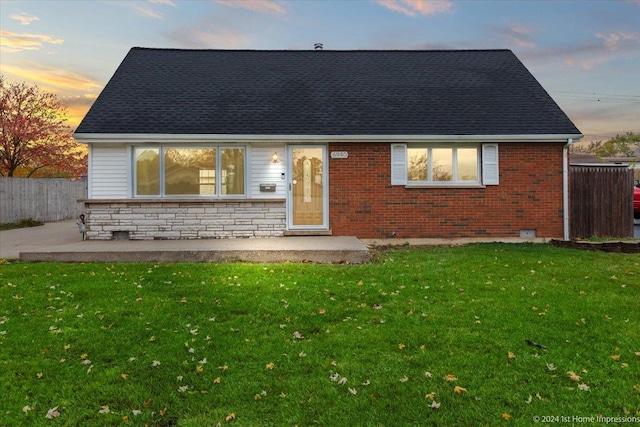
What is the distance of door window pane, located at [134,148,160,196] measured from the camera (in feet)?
37.6

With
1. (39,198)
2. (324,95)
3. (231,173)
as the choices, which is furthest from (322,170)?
(39,198)

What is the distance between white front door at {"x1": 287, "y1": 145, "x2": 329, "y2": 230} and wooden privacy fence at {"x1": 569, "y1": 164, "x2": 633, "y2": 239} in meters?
6.90

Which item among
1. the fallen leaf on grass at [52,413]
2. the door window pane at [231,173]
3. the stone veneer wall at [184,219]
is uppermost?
the door window pane at [231,173]

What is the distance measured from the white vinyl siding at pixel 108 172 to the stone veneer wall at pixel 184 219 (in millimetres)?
283

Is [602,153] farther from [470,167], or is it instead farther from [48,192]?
[48,192]

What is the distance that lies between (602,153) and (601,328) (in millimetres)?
61283

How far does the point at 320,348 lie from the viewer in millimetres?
4234

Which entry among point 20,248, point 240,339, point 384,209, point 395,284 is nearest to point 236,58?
point 384,209

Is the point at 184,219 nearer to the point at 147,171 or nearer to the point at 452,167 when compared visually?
the point at 147,171

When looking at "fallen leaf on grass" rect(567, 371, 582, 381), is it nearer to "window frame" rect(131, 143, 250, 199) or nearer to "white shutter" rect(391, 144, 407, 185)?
"white shutter" rect(391, 144, 407, 185)

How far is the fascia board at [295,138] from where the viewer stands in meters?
11.1

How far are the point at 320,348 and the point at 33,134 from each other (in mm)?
25252

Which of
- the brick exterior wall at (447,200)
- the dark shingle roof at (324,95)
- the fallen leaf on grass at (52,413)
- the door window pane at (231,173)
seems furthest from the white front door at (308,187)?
the fallen leaf on grass at (52,413)

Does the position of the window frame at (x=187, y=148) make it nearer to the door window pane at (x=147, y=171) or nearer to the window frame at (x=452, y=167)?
the door window pane at (x=147, y=171)
